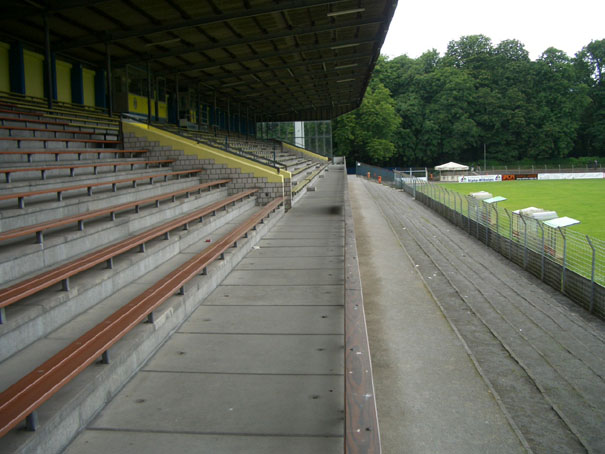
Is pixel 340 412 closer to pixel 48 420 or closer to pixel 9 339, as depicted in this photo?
pixel 48 420

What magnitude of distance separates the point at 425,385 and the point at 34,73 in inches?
649

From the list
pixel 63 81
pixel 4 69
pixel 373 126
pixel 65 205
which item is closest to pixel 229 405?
pixel 65 205

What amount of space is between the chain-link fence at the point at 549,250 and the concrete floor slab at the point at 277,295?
218 inches

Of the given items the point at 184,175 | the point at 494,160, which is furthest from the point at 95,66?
the point at 494,160

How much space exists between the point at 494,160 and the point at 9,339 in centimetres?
7567

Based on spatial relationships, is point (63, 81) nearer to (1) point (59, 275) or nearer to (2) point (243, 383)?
(1) point (59, 275)

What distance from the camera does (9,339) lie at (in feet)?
13.5

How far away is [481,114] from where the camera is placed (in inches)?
2857

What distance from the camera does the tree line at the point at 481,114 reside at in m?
70.3

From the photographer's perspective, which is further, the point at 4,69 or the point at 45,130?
the point at 4,69

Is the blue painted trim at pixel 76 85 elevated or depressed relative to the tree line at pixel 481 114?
depressed

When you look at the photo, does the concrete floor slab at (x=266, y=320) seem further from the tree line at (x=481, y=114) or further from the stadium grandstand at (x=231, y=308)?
the tree line at (x=481, y=114)

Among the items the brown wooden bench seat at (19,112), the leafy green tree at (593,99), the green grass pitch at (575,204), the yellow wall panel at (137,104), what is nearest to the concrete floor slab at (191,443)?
the brown wooden bench seat at (19,112)

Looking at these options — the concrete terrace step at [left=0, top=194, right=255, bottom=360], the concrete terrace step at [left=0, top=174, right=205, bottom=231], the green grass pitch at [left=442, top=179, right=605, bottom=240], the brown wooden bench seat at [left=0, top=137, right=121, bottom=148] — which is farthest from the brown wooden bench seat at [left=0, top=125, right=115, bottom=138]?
the green grass pitch at [left=442, top=179, right=605, bottom=240]
